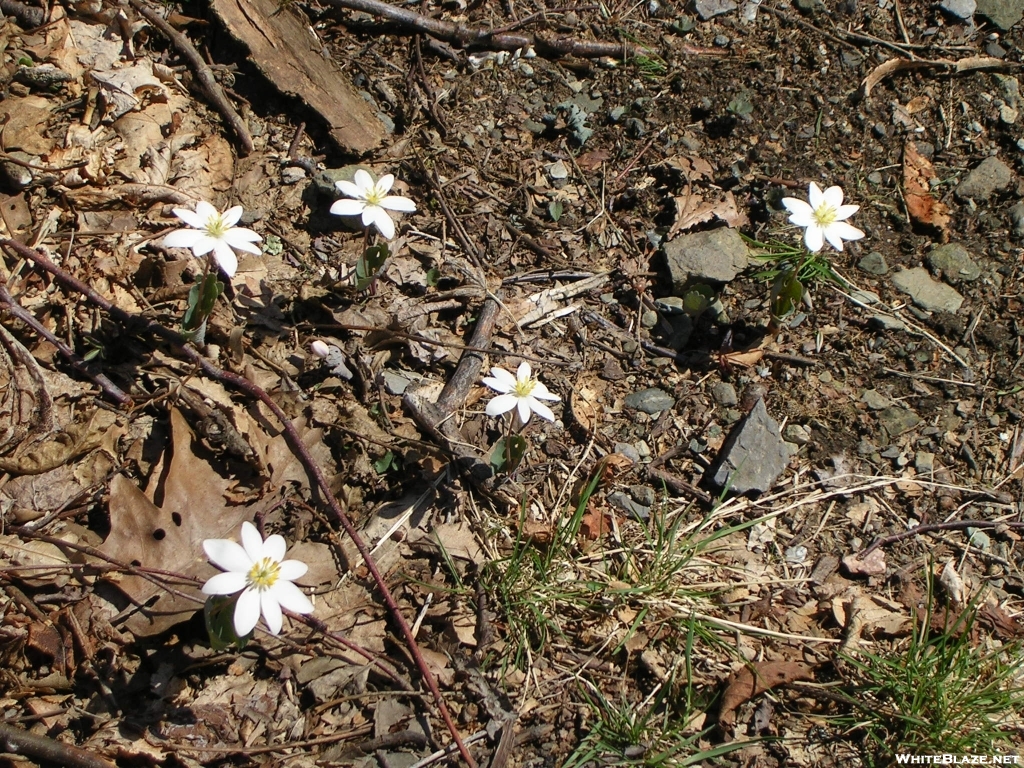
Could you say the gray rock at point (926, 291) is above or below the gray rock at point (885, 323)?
above

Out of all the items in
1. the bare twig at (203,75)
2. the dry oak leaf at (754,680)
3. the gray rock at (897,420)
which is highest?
the bare twig at (203,75)

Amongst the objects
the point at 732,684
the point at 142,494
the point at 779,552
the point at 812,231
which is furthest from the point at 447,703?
the point at 812,231

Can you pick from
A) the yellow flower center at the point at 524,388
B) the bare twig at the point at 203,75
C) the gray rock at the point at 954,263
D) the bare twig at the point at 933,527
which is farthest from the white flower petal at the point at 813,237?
the bare twig at the point at 203,75

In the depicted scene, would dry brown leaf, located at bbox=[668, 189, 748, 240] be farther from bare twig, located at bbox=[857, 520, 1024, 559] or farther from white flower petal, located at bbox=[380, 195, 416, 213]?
bare twig, located at bbox=[857, 520, 1024, 559]

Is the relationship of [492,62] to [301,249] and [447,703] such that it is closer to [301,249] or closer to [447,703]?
[301,249]

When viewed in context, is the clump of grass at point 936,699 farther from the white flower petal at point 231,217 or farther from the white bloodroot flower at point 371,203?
the white flower petal at point 231,217

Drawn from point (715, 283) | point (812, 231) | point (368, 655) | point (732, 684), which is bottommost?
point (732, 684)
